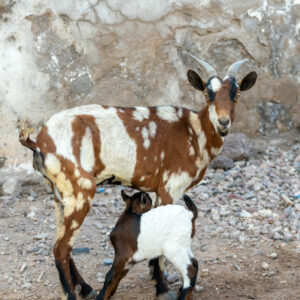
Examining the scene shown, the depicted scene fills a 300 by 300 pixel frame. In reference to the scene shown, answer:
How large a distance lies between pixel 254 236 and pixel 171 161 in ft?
5.62

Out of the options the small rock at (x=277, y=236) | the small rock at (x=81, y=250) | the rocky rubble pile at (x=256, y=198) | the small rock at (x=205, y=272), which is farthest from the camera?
the rocky rubble pile at (x=256, y=198)

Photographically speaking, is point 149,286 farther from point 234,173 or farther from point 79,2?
point 79,2

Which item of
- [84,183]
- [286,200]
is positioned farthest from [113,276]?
[286,200]

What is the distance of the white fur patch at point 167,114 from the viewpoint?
5828mm

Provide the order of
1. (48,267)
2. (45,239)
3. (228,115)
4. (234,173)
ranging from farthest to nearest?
(234,173)
(45,239)
(48,267)
(228,115)

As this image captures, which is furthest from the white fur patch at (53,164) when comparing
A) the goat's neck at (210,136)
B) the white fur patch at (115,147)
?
the goat's neck at (210,136)

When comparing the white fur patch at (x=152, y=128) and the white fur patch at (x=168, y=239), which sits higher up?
the white fur patch at (x=152, y=128)

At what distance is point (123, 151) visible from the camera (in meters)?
5.41

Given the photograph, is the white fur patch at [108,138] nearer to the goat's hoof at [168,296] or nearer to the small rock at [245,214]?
the goat's hoof at [168,296]

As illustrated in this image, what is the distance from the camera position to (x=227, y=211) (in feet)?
24.0

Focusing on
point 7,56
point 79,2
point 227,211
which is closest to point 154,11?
point 79,2

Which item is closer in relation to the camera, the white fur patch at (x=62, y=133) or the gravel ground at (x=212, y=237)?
the white fur patch at (x=62, y=133)

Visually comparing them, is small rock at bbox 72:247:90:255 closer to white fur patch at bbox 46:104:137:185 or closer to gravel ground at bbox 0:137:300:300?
gravel ground at bbox 0:137:300:300

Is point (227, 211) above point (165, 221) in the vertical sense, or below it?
below
